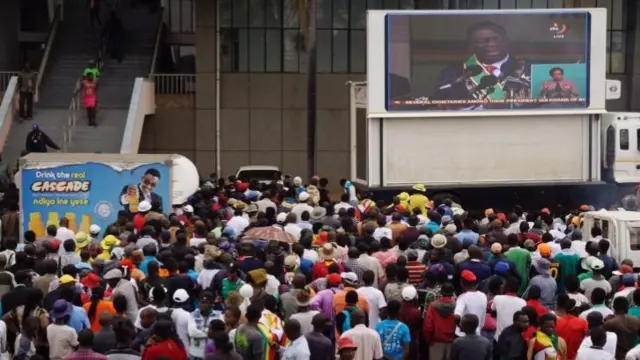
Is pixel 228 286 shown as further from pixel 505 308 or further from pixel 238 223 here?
pixel 238 223

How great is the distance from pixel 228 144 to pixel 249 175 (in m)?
5.35

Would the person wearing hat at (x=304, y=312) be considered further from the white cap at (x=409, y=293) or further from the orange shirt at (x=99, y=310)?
the orange shirt at (x=99, y=310)

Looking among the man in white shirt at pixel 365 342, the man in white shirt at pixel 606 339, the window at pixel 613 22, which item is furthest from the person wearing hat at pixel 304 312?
the window at pixel 613 22

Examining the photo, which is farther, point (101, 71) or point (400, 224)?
point (101, 71)

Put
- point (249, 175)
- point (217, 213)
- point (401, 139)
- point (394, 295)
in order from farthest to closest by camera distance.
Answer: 1. point (249, 175)
2. point (401, 139)
3. point (217, 213)
4. point (394, 295)

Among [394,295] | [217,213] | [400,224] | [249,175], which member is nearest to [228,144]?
[249,175]

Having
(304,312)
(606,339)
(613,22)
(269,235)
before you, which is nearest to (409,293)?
(304,312)

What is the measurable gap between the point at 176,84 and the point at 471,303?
75.9 feet

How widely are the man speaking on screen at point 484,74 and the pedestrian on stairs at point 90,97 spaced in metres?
8.57

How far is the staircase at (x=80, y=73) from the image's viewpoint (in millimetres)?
30656

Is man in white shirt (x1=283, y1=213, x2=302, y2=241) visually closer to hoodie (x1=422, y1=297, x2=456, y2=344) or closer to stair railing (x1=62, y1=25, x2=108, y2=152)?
hoodie (x1=422, y1=297, x2=456, y2=344)

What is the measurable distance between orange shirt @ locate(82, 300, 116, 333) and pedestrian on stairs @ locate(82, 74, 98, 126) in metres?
18.0

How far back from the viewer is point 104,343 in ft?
39.0

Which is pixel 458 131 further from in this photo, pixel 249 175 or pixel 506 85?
pixel 249 175
